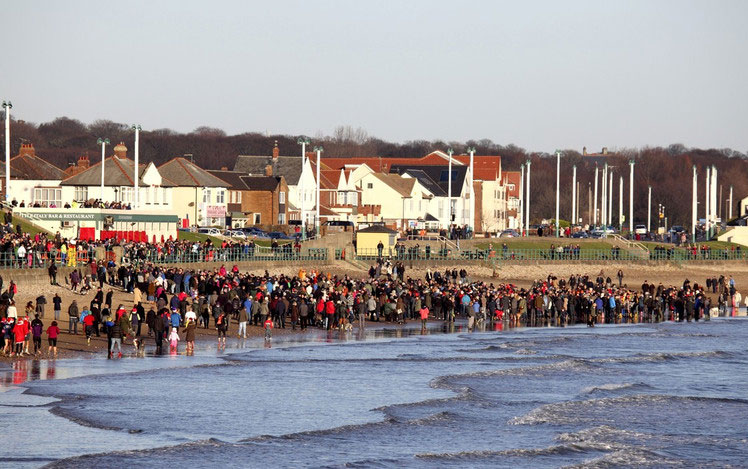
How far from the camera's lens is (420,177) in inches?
4690

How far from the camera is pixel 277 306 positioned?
43.4m

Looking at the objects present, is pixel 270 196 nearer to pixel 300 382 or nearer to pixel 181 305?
pixel 181 305

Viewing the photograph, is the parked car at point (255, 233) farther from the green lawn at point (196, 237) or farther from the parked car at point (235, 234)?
the green lawn at point (196, 237)

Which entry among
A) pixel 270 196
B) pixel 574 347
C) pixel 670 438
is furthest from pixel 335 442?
pixel 270 196

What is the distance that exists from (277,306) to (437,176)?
78.7 metres

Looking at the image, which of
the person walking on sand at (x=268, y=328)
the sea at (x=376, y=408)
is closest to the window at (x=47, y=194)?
the sea at (x=376, y=408)

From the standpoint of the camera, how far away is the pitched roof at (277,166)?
347 feet

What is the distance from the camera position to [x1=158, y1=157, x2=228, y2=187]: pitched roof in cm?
9194

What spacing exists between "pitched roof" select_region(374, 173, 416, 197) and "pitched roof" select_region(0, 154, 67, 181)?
31.7 metres

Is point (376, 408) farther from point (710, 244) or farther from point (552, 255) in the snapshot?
point (710, 244)

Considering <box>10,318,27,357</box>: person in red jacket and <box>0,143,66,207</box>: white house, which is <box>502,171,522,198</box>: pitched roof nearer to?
<box>0,143,66,207</box>: white house

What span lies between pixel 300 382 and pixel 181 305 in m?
9.40

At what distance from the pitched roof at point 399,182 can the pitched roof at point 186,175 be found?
2064 cm

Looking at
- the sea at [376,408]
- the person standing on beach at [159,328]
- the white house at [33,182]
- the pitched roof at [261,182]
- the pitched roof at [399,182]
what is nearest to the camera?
the sea at [376,408]
